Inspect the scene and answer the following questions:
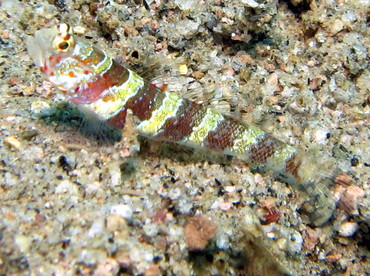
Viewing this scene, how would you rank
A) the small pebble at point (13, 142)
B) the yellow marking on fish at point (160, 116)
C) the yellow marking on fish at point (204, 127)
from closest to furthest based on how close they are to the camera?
the small pebble at point (13, 142) < the yellow marking on fish at point (160, 116) < the yellow marking on fish at point (204, 127)

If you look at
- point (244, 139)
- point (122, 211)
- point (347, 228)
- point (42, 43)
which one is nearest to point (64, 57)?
point (42, 43)

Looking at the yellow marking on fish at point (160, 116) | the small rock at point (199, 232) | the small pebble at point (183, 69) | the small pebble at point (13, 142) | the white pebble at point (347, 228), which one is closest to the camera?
the small rock at point (199, 232)

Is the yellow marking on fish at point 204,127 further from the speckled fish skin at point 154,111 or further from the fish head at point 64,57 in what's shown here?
the fish head at point 64,57

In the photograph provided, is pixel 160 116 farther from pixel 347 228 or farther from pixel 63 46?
pixel 347 228

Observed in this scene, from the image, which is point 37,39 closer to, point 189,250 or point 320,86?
point 189,250

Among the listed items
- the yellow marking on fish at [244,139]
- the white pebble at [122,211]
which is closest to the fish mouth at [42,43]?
the white pebble at [122,211]

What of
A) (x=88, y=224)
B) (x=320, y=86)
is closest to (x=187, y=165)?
(x=88, y=224)

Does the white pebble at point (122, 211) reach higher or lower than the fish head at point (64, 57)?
lower
